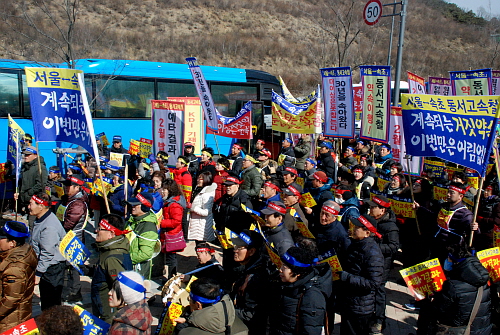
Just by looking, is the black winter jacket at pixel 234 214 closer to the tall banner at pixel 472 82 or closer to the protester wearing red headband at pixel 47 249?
the protester wearing red headband at pixel 47 249

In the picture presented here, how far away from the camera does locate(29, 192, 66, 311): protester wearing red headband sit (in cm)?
492

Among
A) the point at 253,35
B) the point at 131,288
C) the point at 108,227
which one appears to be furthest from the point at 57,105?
the point at 253,35

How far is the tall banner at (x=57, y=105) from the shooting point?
18.3ft

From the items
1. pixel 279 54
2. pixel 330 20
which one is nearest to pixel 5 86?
→ pixel 279 54

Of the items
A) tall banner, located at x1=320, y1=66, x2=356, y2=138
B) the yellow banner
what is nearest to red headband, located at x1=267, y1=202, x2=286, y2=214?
the yellow banner

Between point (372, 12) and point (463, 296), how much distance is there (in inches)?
456

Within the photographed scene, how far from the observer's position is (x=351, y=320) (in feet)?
14.0

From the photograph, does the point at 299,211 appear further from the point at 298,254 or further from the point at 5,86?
the point at 5,86

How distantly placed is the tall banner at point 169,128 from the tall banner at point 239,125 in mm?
1333

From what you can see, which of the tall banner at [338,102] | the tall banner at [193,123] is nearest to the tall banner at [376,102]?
the tall banner at [338,102]

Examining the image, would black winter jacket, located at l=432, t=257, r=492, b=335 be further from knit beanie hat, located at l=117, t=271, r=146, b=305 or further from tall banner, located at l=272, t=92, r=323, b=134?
tall banner, located at l=272, t=92, r=323, b=134

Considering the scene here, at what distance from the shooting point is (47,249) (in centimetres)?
490

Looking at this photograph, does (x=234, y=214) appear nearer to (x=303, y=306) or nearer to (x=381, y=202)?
(x=381, y=202)

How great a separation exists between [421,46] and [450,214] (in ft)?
176
